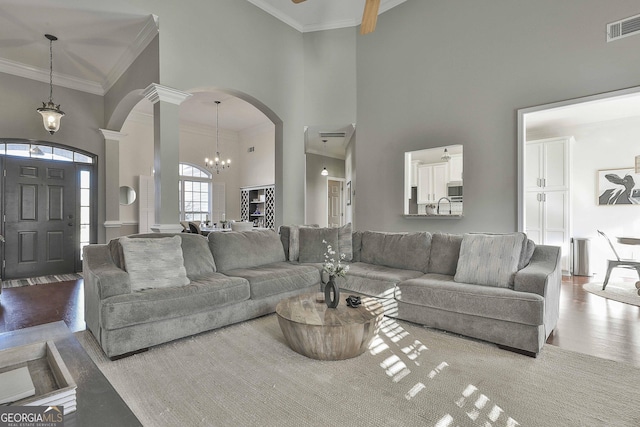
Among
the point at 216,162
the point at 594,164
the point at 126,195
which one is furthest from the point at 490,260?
the point at 126,195

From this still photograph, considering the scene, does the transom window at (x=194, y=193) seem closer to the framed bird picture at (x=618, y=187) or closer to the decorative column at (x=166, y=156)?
the decorative column at (x=166, y=156)

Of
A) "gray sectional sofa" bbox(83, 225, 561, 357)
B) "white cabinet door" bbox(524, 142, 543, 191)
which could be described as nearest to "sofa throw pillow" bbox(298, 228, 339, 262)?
"gray sectional sofa" bbox(83, 225, 561, 357)

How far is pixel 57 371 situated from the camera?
1.06 m

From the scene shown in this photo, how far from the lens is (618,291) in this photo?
14.2ft

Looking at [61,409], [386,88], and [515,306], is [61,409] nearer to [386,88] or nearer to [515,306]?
[515,306]

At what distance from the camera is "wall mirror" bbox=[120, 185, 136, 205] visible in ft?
24.0

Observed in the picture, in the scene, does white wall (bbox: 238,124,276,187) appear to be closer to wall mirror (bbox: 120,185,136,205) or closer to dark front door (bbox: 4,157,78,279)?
wall mirror (bbox: 120,185,136,205)

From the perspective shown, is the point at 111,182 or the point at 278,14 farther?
the point at 111,182

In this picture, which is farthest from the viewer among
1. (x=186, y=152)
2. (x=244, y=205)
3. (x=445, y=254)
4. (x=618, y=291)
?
(x=244, y=205)

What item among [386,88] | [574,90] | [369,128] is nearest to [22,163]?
[369,128]

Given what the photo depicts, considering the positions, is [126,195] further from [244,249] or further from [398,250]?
[398,250]

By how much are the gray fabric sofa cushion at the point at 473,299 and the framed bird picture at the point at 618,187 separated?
14.8 ft

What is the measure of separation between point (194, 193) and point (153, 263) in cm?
665

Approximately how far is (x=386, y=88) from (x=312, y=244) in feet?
9.70
